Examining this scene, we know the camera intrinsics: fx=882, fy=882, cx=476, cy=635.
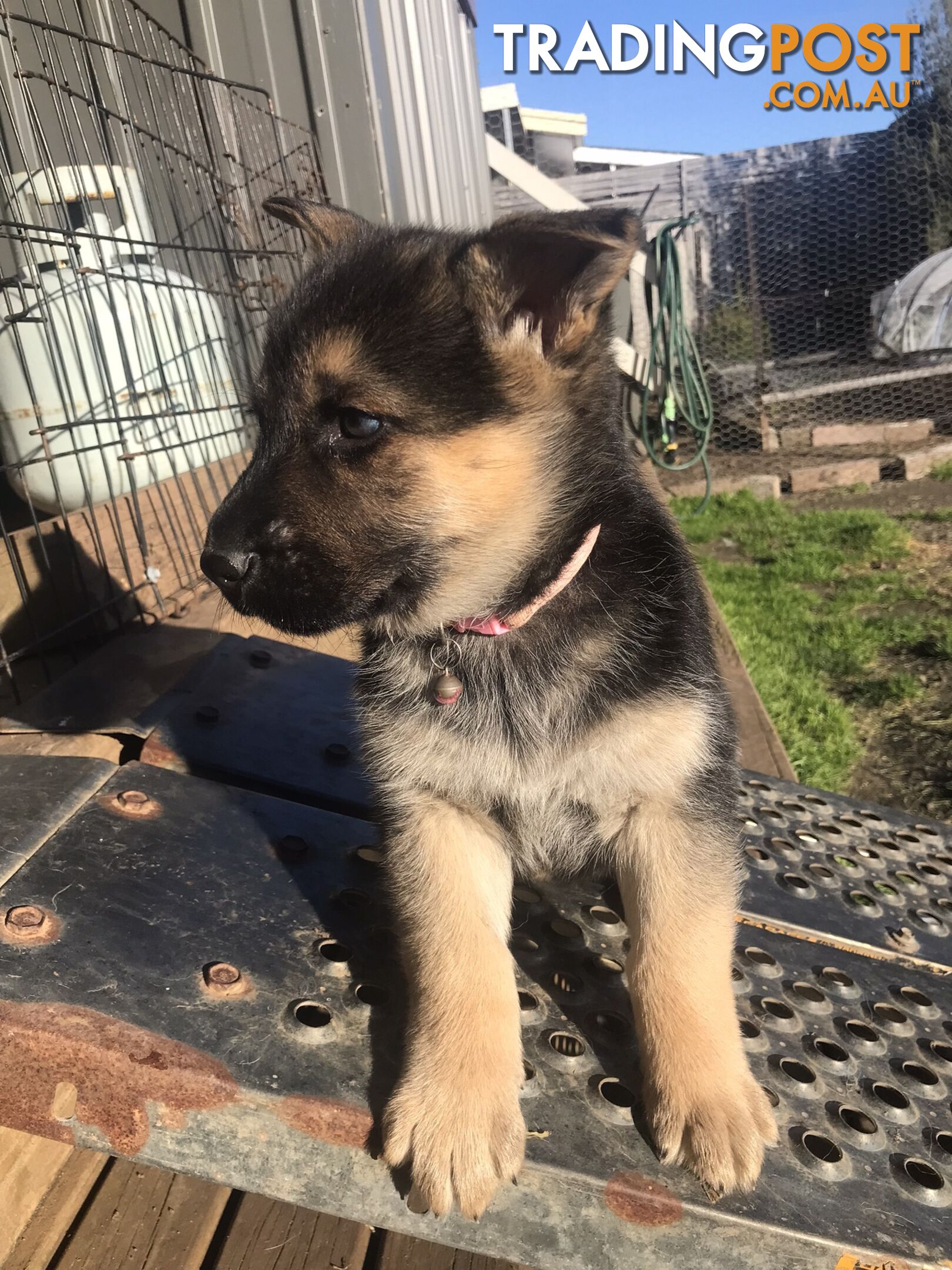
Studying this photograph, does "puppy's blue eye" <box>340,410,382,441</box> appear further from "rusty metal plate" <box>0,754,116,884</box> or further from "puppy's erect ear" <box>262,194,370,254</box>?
"rusty metal plate" <box>0,754,116,884</box>

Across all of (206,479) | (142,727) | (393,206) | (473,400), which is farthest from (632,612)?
(393,206)

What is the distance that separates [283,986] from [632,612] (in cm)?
109

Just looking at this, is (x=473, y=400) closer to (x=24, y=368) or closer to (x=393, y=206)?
(x=24, y=368)

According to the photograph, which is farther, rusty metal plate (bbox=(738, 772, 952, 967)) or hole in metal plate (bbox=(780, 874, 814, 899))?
hole in metal plate (bbox=(780, 874, 814, 899))

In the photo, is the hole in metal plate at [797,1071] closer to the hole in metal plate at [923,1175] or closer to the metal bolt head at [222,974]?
the hole in metal plate at [923,1175]

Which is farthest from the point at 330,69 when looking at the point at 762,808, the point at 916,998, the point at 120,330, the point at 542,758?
the point at 916,998

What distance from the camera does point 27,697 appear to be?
10.8 feet

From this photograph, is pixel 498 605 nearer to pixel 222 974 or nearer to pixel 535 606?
pixel 535 606

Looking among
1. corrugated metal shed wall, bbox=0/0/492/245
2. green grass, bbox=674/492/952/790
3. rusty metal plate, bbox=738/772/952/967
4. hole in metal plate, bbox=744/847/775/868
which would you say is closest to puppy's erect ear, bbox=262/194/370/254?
rusty metal plate, bbox=738/772/952/967

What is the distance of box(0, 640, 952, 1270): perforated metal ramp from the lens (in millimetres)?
1447

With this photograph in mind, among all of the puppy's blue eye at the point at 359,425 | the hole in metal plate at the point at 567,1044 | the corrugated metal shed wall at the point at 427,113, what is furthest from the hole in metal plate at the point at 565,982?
the corrugated metal shed wall at the point at 427,113

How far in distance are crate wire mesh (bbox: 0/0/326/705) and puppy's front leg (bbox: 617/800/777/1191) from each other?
1.83 meters

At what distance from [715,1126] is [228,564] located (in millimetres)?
1386

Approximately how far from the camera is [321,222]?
8.09ft
